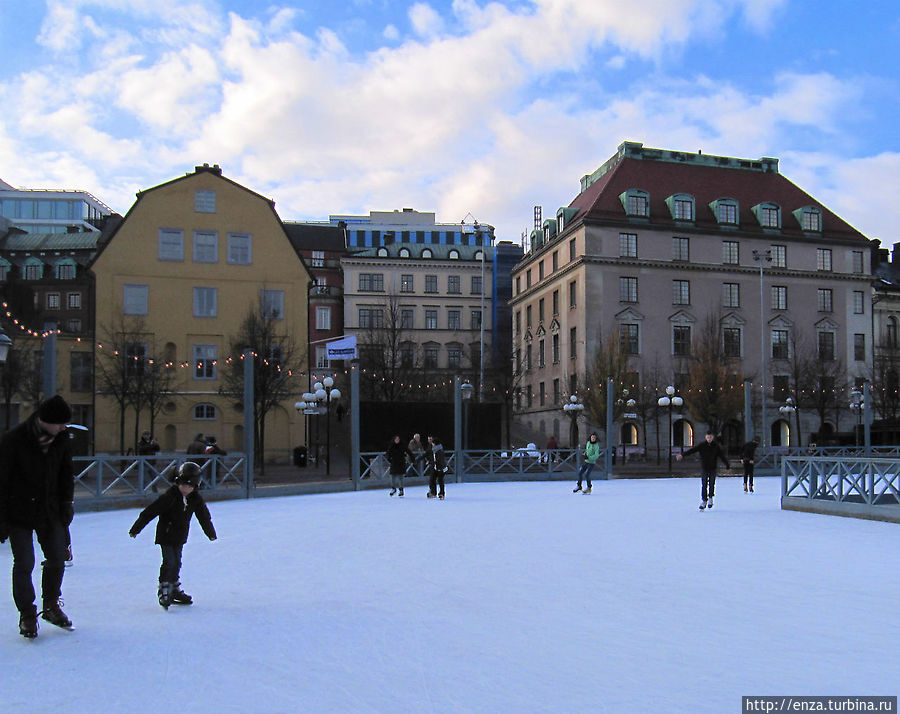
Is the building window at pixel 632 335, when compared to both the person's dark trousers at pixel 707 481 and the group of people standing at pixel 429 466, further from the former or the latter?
the person's dark trousers at pixel 707 481

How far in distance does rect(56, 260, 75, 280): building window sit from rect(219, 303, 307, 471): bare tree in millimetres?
37180

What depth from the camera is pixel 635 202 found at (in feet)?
193

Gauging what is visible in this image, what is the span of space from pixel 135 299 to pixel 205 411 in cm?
627

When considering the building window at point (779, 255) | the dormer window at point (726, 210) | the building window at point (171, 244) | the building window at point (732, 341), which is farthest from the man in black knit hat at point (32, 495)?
the building window at point (779, 255)

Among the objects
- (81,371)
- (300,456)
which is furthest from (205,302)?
(300,456)

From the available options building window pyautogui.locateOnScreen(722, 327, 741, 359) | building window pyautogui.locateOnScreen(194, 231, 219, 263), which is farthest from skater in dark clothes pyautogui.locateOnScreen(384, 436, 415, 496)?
building window pyautogui.locateOnScreen(722, 327, 741, 359)

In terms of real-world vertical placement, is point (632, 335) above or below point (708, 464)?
above

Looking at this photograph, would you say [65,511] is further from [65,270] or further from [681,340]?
[65,270]

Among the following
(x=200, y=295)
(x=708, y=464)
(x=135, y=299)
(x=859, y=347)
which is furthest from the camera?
(x=859, y=347)

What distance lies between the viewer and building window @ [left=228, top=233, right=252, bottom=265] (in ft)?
139

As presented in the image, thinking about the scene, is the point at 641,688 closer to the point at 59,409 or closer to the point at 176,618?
the point at 176,618

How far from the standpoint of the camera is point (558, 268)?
204 feet

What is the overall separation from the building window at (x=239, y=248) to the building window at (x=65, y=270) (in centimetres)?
3518

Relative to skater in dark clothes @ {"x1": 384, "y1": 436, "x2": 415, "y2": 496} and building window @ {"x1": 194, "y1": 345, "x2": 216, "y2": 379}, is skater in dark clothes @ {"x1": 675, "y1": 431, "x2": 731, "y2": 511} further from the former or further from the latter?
building window @ {"x1": 194, "y1": 345, "x2": 216, "y2": 379}
